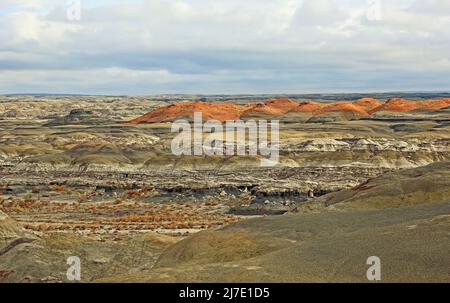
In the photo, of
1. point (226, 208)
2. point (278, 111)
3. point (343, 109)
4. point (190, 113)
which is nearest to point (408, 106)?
point (343, 109)

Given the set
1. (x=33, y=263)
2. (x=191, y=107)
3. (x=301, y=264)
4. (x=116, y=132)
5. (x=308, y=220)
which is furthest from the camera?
(x=191, y=107)

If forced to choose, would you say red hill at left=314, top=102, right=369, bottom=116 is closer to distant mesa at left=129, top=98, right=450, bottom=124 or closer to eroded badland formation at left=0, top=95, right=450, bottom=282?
distant mesa at left=129, top=98, right=450, bottom=124

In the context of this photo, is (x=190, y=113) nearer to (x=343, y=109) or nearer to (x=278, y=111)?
(x=278, y=111)

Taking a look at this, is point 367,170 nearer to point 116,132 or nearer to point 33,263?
point 33,263

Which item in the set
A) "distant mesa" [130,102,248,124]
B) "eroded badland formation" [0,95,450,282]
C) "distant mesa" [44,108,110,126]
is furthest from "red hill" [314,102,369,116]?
"distant mesa" [44,108,110,126]

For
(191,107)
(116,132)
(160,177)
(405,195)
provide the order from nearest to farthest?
(405,195) → (160,177) → (116,132) → (191,107)

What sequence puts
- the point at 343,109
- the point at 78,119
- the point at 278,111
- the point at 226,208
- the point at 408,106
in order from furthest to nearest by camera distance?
the point at 278,111 → the point at 408,106 → the point at 343,109 → the point at 78,119 → the point at 226,208

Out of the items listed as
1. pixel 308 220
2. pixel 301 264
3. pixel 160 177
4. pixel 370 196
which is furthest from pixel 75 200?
pixel 301 264

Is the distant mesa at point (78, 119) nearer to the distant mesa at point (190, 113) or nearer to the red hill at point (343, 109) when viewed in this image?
the distant mesa at point (190, 113)

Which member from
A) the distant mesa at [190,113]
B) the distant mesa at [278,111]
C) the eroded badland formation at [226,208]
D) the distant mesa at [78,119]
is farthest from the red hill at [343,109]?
the distant mesa at [78,119]
